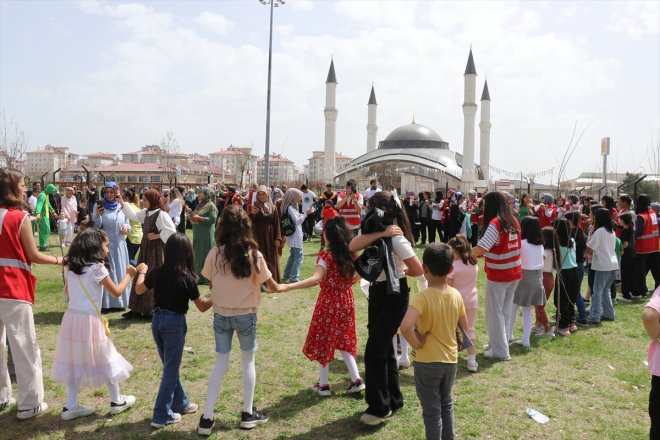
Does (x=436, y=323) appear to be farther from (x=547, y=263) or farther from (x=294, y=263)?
(x=294, y=263)

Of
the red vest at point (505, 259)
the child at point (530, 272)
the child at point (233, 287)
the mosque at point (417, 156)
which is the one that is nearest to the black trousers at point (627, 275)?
the child at point (530, 272)

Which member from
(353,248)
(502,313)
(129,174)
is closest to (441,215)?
(502,313)

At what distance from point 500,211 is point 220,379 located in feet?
11.0

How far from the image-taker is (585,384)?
512 cm

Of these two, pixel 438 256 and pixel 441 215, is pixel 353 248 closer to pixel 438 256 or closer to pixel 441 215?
pixel 438 256

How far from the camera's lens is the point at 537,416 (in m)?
4.32

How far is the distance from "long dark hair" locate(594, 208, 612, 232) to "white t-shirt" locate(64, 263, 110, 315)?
6561mm

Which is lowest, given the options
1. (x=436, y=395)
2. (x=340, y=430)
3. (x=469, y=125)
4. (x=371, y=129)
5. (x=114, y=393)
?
(x=340, y=430)

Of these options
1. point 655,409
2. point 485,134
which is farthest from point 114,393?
point 485,134

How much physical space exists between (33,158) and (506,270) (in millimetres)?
159087

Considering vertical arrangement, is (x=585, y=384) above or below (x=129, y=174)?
below

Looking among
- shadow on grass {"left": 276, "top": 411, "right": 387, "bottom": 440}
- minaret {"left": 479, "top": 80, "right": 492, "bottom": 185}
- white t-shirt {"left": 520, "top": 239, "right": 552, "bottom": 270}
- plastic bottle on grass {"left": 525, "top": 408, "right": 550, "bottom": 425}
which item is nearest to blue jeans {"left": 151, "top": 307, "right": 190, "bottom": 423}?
shadow on grass {"left": 276, "top": 411, "right": 387, "bottom": 440}

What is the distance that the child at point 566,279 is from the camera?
6773mm

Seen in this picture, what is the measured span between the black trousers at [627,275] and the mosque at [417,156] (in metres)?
43.0
